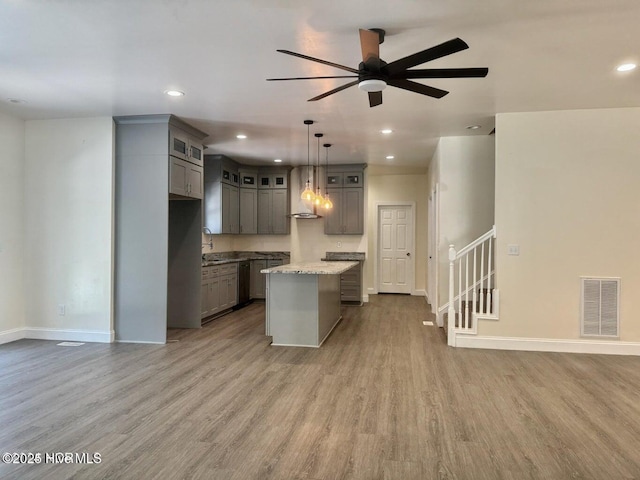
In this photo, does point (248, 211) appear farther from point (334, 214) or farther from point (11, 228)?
point (11, 228)

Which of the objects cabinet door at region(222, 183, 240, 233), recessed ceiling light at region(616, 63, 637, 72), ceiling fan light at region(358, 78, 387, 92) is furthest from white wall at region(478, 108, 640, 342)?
cabinet door at region(222, 183, 240, 233)

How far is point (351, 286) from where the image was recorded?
7.51m

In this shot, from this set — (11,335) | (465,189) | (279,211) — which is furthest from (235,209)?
(465,189)

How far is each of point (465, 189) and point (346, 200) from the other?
263cm

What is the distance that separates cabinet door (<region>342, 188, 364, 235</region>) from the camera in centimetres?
775

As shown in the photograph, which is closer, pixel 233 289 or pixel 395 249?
pixel 233 289

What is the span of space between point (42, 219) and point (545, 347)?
624 centimetres

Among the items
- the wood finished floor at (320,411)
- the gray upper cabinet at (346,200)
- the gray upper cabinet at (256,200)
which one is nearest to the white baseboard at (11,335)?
the wood finished floor at (320,411)

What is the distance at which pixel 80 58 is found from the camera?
321 cm

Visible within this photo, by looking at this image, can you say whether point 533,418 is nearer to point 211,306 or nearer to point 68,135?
point 211,306

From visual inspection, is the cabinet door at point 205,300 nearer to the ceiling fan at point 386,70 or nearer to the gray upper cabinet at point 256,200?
the gray upper cabinet at point 256,200

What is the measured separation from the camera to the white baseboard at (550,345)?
14.4ft

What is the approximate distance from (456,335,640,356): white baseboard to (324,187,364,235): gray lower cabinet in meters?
3.53

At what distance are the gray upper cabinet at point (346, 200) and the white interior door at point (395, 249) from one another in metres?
1.49
